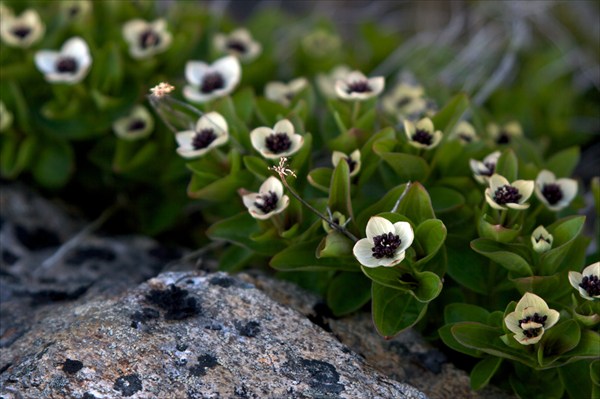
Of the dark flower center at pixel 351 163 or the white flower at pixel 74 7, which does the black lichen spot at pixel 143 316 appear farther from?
the white flower at pixel 74 7

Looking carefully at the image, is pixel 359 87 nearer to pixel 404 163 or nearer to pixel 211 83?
pixel 404 163

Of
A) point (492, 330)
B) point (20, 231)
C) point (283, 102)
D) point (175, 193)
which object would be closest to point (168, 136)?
point (175, 193)

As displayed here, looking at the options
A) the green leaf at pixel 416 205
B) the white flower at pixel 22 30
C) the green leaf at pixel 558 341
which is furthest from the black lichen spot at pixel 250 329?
the white flower at pixel 22 30

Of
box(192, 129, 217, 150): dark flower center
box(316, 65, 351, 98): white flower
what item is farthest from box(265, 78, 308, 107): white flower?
box(192, 129, 217, 150): dark flower center

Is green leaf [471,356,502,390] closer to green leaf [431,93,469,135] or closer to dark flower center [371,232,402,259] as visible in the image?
dark flower center [371,232,402,259]

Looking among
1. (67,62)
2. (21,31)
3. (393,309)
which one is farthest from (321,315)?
(21,31)

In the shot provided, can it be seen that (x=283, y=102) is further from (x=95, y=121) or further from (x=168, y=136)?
(x=95, y=121)
